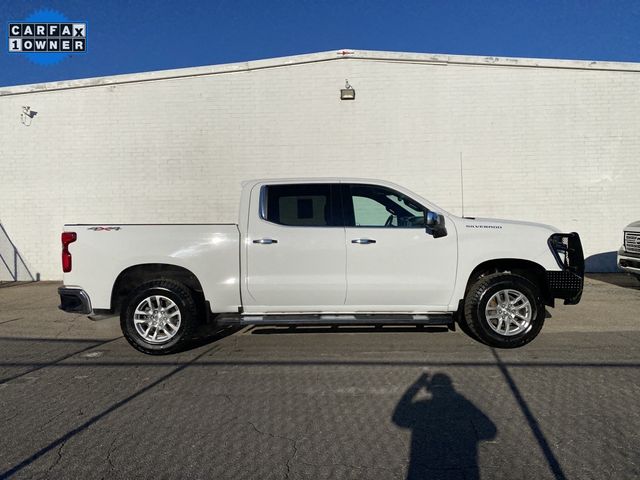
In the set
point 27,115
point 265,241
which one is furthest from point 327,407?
point 27,115

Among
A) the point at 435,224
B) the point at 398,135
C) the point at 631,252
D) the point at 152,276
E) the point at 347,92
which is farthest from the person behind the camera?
the point at 398,135

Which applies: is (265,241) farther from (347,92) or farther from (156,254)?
(347,92)

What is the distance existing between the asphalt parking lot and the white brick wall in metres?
5.99

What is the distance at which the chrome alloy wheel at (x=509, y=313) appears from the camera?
5457mm

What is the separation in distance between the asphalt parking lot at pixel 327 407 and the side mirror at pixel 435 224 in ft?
4.60

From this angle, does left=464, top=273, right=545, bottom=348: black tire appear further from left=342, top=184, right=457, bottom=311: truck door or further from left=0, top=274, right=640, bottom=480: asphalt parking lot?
left=342, top=184, right=457, bottom=311: truck door

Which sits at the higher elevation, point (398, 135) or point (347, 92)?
point (347, 92)

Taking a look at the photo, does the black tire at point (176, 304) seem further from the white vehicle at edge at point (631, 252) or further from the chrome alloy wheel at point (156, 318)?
the white vehicle at edge at point (631, 252)

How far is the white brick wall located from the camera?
11.5m

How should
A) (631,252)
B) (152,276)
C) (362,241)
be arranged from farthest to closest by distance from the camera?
(631,252) → (152,276) → (362,241)

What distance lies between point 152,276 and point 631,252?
9081mm

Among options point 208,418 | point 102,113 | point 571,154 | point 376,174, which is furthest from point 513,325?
point 102,113

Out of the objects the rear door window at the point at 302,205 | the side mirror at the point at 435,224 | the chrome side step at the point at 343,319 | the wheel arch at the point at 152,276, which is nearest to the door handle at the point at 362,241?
the rear door window at the point at 302,205

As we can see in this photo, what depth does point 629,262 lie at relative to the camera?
30.6 feet
